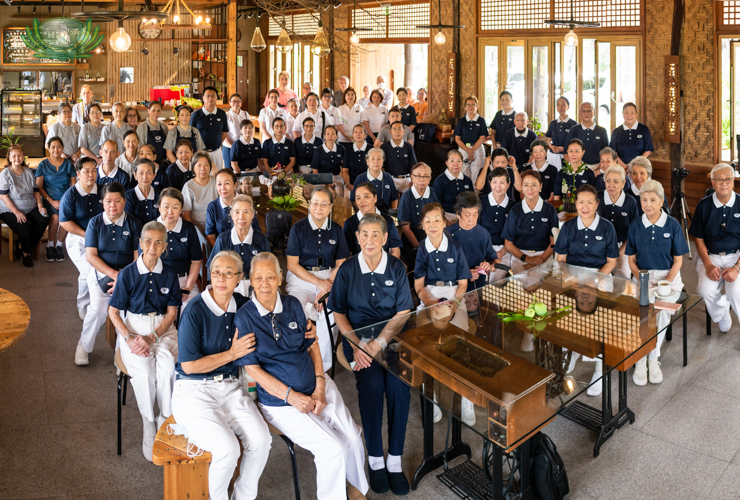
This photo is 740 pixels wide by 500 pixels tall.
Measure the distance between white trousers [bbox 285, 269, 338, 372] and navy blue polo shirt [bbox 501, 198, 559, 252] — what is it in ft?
5.42

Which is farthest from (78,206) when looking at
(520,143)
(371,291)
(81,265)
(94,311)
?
(520,143)

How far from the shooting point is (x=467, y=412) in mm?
2994

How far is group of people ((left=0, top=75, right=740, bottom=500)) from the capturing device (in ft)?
11.9

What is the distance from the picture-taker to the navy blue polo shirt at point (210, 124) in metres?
9.34

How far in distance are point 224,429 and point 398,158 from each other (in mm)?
6087

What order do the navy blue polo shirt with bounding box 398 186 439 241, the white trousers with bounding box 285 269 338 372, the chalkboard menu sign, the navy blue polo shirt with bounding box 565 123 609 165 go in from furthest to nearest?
1. the chalkboard menu sign
2. the navy blue polo shirt with bounding box 565 123 609 165
3. the navy blue polo shirt with bounding box 398 186 439 241
4. the white trousers with bounding box 285 269 338 372

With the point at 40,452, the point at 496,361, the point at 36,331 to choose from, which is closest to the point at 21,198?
the point at 36,331

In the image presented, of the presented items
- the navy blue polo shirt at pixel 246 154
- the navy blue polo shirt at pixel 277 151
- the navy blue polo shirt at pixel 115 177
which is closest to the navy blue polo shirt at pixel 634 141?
the navy blue polo shirt at pixel 277 151

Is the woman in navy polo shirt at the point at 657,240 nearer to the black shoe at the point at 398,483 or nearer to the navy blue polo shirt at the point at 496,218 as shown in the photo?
the navy blue polo shirt at the point at 496,218

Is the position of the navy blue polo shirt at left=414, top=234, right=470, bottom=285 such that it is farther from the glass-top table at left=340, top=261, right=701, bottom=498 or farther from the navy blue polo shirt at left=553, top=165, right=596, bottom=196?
the navy blue polo shirt at left=553, top=165, right=596, bottom=196

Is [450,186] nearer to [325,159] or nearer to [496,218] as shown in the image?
[496,218]

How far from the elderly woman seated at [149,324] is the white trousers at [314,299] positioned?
1.02 m

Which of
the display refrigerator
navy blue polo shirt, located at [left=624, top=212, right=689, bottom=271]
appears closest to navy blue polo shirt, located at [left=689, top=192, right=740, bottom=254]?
navy blue polo shirt, located at [left=624, top=212, right=689, bottom=271]

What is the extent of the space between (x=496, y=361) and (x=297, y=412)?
1029 mm
